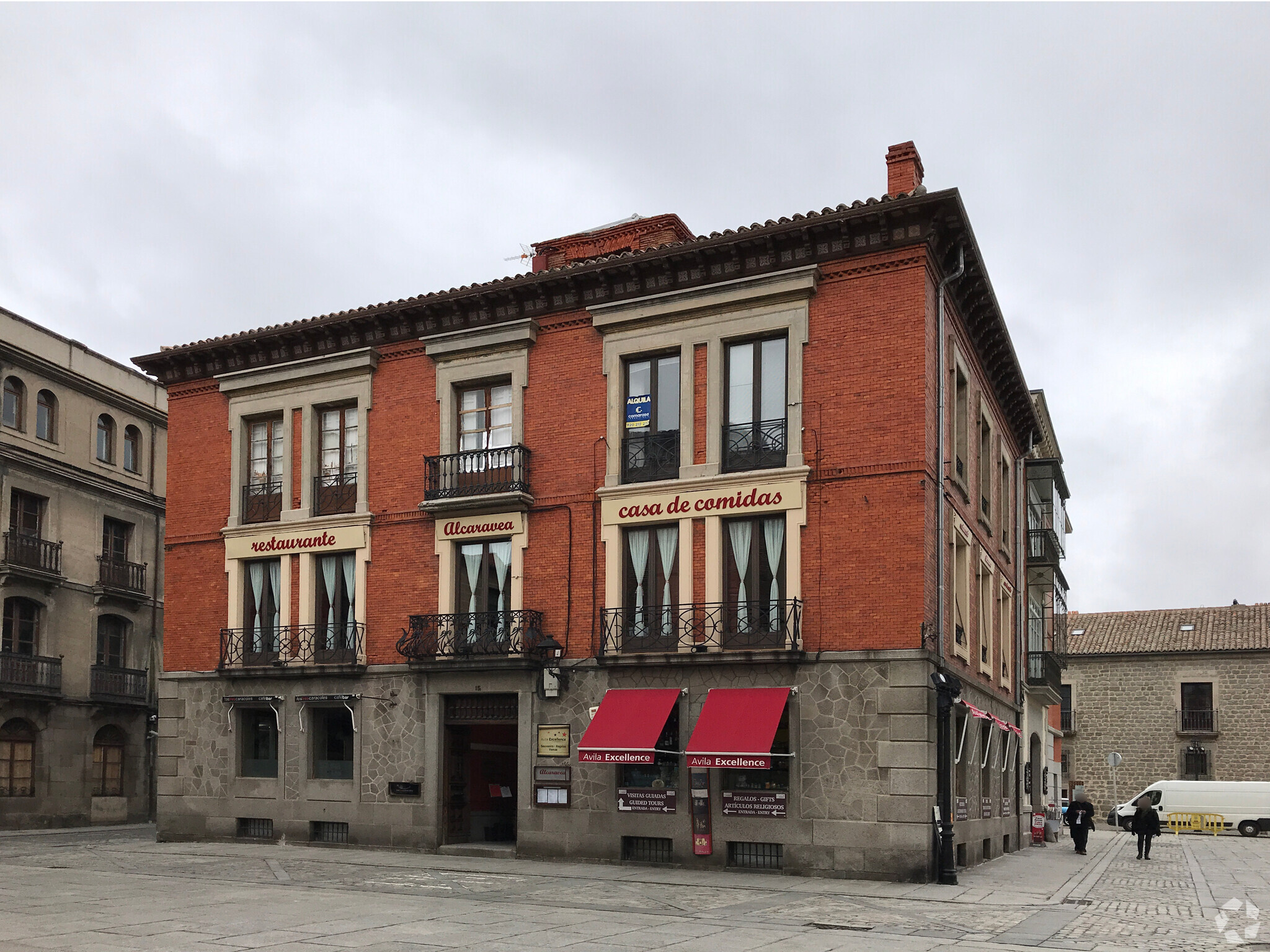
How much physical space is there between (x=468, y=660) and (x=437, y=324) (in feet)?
23.6

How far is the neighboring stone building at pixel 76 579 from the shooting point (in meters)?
35.8

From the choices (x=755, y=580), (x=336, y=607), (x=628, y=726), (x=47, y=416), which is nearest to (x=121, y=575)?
(x=47, y=416)

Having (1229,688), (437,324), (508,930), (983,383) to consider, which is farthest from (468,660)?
(1229,688)

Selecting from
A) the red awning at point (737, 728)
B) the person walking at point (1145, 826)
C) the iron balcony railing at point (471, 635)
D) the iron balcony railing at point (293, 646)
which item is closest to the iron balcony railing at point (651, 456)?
the iron balcony railing at point (471, 635)

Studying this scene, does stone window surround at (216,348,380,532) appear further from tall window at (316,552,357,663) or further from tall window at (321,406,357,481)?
tall window at (316,552,357,663)

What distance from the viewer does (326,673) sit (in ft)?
88.2

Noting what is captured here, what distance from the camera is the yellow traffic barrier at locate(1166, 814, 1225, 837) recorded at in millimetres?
49625

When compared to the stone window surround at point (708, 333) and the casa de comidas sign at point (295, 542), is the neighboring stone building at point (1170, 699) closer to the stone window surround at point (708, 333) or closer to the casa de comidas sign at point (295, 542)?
the stone window surround at point (708, 333)

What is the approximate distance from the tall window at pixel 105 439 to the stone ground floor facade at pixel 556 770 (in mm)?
13327

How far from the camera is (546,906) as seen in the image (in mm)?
17219

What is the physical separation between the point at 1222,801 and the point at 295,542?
39.1 meters

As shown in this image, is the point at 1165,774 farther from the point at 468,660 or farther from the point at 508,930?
the point at 508,930

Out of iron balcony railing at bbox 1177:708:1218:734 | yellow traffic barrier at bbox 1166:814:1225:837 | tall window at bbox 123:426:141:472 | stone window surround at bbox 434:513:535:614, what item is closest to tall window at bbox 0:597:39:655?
tall window at bbox 123:426:141:472

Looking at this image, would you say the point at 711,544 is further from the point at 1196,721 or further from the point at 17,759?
the point at 1196,721
